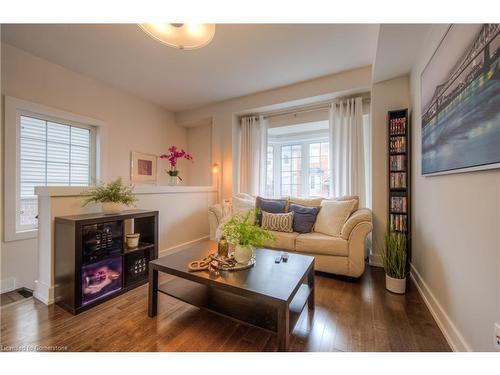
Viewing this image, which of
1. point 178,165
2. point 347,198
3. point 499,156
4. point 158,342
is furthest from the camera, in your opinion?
point 178,165

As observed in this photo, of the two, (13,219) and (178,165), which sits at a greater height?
(178,165)

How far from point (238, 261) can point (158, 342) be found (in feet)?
2.30

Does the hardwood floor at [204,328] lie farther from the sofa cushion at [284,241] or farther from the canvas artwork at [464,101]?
the canvas artwork at [464,101]

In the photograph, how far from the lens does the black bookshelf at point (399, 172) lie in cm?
236

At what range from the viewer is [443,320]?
1427 millimetres

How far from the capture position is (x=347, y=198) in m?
2.72

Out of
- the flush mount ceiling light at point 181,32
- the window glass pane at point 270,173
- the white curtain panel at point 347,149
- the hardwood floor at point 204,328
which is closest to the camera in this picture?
the hardwood floor at point 204,328

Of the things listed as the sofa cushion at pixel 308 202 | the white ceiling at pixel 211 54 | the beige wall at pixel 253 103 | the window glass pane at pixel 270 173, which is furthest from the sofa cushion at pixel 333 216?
the white ceiling at pixel 211 54

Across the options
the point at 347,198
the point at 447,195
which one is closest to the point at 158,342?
the point at 447,195

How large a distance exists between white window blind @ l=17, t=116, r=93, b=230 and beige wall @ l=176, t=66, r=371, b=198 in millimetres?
1832

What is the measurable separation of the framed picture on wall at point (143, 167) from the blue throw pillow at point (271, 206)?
2.09m

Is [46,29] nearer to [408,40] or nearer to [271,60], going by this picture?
[271,60]
